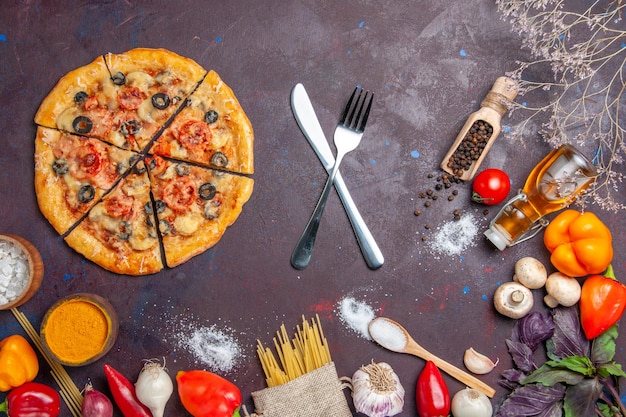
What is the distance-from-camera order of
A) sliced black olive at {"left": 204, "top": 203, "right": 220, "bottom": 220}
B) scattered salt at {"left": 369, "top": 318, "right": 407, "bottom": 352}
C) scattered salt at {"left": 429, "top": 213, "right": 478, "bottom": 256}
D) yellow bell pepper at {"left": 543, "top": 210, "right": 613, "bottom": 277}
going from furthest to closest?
scattered salt at {"left": 429, "top": 213, "right": 478, "bottom": 256} < scattered salt at {"left": 369, "top": 318, "right": 407, "bottom": 352} < sliced black olive at {"left": 204, "top": 203, "right": 220, "bottom": 220} < yellow bell pepper at {"left": 543, "top": 210, "right": 613, "bottom": 277}

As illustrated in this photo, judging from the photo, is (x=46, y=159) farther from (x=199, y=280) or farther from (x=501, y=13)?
(x=501, y=13)

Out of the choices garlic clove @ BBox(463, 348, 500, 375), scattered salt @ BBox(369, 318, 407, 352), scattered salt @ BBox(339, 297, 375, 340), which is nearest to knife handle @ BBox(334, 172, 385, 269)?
scattered salt @ BBox(339, 297, 375, 340)

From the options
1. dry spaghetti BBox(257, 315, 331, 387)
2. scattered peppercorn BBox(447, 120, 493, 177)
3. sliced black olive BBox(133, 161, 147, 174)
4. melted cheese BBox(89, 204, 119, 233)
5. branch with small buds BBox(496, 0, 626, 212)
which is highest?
branch with small buds BBox(496, 0, 626, 212)

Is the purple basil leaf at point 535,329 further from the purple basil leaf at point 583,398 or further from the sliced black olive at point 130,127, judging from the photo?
the sliced black olive at point 130,127

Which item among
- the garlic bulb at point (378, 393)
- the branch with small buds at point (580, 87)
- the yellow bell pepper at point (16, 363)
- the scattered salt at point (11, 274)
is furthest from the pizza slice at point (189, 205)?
the branch with small buds at point (580, 87)

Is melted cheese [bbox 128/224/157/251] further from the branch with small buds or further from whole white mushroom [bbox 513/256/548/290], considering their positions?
the branch with small buds

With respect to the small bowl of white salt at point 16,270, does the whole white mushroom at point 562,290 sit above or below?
above

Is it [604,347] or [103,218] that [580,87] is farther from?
[103,218]
